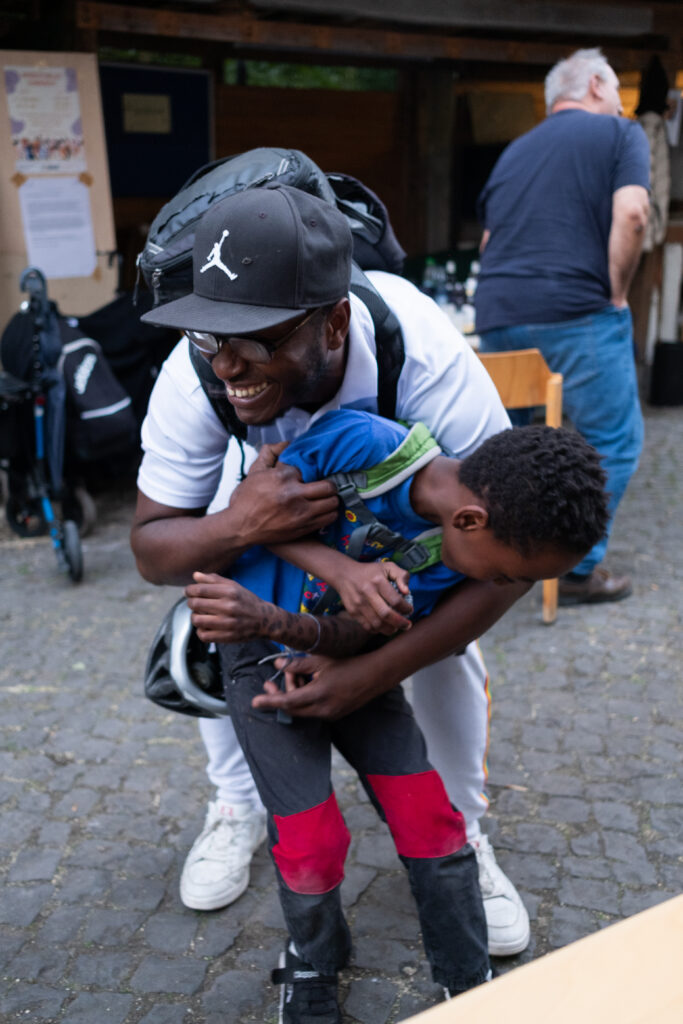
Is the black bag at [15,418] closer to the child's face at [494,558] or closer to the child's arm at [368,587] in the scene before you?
the child's arm at [368,587]

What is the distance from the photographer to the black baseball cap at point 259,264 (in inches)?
68.6

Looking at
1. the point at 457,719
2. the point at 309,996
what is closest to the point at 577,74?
the point at 457,719

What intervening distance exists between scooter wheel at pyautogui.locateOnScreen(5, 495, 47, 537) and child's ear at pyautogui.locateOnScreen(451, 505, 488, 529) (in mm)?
4242

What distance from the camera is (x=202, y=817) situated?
3.14 meters

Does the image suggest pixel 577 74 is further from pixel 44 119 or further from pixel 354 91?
pixel 354 91

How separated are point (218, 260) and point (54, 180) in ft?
16.4

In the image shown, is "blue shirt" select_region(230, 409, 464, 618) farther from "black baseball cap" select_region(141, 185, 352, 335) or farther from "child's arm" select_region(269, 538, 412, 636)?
"black baseball cap" select_region(141, 185, 352, 335)

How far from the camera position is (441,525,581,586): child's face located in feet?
6.07

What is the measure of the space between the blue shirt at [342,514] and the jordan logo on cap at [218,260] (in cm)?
35

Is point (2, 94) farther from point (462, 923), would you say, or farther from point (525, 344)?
point (462, 923)

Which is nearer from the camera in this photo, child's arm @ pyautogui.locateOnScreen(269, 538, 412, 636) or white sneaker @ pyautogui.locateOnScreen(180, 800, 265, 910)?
child's arm @ pyautogui.locateOnScreen(269, 538, 412, 636)

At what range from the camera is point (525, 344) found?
4.61 meters

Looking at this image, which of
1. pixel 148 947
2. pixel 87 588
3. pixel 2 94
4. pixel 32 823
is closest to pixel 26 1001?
pixel 148 947

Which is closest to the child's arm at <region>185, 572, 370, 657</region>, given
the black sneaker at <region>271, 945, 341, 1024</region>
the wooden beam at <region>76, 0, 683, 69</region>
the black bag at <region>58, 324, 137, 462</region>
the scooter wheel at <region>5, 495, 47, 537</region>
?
the black sneaker at <region>271, 945, 341, 1024</region>
